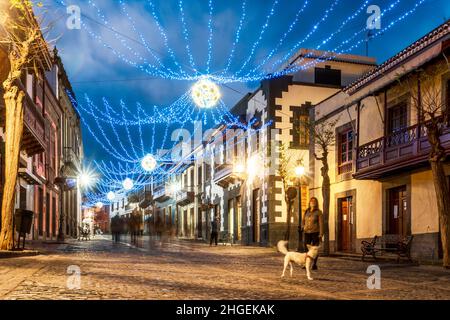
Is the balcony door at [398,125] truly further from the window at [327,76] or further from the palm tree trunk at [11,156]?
the palm tree trunk at [11,156]

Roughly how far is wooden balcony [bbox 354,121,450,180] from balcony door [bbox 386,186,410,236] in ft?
2.54

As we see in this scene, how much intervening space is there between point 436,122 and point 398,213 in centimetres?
623

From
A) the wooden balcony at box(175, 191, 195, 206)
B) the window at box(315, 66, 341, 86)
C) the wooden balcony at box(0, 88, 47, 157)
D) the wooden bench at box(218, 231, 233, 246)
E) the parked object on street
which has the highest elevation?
the window at box(315, 66, 341, 86)

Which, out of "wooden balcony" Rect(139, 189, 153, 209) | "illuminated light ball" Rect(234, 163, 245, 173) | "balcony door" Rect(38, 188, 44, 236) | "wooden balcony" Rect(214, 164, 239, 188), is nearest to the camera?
Answer: "balcony door" Rect(38, 188, 44, 236)

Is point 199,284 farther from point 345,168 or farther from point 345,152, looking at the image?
point 345,152

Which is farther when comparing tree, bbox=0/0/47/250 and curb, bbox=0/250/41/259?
tree, bbox=0/0/47/250

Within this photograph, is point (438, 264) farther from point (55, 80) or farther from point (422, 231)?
point (55, 80)

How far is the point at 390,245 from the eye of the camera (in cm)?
1867

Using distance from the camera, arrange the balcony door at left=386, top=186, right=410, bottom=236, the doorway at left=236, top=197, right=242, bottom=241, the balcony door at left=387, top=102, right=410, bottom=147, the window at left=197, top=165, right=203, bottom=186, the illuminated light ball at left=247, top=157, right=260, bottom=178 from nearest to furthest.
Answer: the balcony door at left=387, top=102, right=410, bottom=147 < the balcony door at left=386, top=186, right=410, bottom=236 < the illuminated light ball at left=247, top=157, right=260, bottom=178 < the doorway at left=236, top=197, right=242, bottom=241 < the window at left=197, top=165, right=203, bottom=186

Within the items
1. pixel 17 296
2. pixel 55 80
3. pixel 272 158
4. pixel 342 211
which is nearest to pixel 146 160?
pixel 55 80

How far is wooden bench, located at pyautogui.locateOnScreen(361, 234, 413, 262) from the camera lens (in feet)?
52.7

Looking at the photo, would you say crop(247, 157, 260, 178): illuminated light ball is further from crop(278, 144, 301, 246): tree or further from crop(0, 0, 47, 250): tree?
crop(0, 0, 47, 250): tree

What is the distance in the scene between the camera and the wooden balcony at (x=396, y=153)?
16.4m

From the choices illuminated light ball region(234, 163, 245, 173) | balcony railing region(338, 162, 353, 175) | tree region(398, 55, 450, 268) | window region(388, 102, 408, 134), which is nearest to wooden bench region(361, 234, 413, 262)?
tree region(398, 55, 450, 268)
